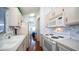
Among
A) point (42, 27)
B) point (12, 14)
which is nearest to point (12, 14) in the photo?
point (12, 14)

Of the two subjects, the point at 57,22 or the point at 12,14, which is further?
the point at 57,22

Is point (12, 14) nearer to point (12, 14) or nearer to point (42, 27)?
point (12, 14)

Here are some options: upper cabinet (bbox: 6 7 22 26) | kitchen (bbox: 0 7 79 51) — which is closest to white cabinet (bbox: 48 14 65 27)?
kitchen (bbox: 0 7 79 51)

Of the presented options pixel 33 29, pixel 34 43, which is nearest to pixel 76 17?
pixel 33 29

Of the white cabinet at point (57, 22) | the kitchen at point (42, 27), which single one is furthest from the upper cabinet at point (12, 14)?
the white cabinet at point (57, 22)

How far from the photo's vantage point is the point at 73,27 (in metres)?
1.93

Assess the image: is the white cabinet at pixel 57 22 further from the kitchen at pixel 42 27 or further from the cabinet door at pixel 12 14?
the cabinet door at pixel 12 14

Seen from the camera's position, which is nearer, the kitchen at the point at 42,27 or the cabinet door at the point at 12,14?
the kitchen at the point at 42,27

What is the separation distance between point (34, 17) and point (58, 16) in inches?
29.8

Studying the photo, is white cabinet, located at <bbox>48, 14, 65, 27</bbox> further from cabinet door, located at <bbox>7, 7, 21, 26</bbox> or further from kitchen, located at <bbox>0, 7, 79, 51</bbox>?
cabinet door, located at <bbox>7, 7, 21, 26</bbox>

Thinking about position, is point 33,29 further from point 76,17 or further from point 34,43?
point 76,17

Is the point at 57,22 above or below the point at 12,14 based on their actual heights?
below

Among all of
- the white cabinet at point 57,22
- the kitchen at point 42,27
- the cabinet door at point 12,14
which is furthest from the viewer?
the white cabinet at point 57,22

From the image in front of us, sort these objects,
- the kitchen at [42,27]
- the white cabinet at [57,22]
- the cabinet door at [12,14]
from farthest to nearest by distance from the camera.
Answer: the white cabinet at [57,22] → the cabinet door at [12,14] → the kitchen at [42,27]
